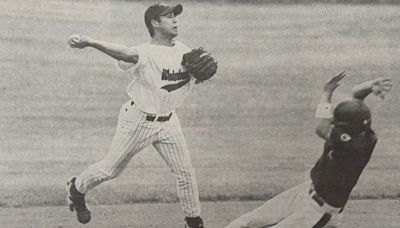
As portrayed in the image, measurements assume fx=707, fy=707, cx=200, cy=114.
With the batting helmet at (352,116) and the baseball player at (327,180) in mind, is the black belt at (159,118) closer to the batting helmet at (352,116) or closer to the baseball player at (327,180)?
the baseball player at (327,180)

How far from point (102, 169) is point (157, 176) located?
0.27 meters

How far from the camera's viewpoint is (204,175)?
137 inches

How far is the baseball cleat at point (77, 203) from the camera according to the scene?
3365mm

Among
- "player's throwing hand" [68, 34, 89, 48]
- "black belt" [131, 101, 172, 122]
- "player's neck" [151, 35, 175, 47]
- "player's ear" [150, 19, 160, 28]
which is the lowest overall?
"black belt" [131, 101, 172, 122]

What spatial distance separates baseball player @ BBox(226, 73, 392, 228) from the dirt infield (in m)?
0.06

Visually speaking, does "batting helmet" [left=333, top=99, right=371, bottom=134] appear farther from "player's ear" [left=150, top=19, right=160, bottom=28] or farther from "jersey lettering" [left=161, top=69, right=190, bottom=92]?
"player's ear" [left=150, top=19, right=160, bottom=28]

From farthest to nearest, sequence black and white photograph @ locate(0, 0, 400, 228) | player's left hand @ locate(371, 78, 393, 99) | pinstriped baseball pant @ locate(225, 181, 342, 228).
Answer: player's left hand @ locate(371, 78, 393, 99) < pinstriped baseball pant @ locate(225, 181, 342, 228) < black and white photograph @ locate(0, 0, 400, 228)

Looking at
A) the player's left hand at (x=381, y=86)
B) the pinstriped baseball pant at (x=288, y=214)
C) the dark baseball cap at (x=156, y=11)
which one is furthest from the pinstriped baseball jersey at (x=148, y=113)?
the player's left hand at (x=381, y=86)

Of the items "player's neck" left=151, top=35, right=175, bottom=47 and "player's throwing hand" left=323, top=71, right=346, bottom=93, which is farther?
"player's throwing hand" left=323, top=71, right=346, bottom=93

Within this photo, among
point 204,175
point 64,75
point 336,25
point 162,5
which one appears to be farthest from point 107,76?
point 336,25

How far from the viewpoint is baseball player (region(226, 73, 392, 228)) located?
351cm

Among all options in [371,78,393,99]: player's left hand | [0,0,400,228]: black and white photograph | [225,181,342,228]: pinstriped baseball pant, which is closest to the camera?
[0,0,400,228]: black and white photograph

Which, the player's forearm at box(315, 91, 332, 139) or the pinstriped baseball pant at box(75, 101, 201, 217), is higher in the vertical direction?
the player's forearm at box(315, 91, 332, 139)

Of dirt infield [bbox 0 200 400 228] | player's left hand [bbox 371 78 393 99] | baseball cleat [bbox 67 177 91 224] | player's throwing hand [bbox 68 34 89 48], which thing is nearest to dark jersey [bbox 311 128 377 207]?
dirt infield [bbox 0 200 400 228]
